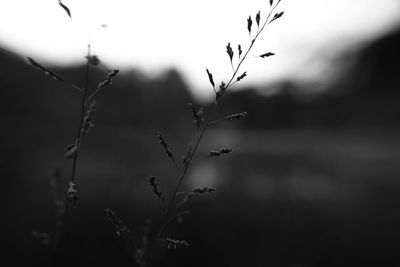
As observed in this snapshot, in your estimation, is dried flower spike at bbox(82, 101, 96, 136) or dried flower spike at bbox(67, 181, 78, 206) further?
dried flower spike at bbox(82, 101, 96, 136)

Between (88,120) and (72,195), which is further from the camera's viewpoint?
(88,120)

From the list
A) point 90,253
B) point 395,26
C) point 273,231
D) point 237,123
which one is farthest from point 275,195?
point 237,123

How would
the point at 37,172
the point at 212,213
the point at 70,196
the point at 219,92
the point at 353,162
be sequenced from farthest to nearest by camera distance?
the point at 353,162 < the point at 37,172 < the point at 212,213 < the point at 219,92 < the point at 70,196

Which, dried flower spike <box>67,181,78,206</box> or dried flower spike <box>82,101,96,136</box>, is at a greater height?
dried flower spike <box>82,101,96,136</box>

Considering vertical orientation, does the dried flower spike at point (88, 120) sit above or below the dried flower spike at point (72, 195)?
above

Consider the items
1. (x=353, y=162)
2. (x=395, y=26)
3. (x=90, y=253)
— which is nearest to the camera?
(x=90, y=253)

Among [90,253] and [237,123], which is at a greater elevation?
[237,123]

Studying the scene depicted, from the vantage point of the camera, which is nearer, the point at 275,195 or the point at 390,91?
the point at 275,195

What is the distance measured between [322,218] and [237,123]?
53.9m

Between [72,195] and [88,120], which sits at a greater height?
[88,120]

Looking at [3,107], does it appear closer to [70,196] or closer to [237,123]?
[70,196]

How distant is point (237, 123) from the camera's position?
197 ft

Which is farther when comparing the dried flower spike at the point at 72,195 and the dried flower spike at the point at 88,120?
the dried flower spike at the point at 88,120

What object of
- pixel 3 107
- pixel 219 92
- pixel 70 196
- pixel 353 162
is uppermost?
pixel 3 107
